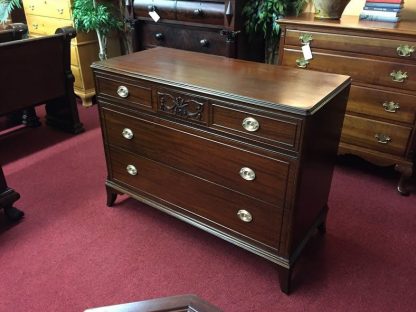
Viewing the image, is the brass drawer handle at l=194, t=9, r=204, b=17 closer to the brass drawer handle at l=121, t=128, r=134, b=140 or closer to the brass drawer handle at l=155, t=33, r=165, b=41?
the brass drawer handle at l=155, t=33, r=165, b=41

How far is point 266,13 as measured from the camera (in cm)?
242

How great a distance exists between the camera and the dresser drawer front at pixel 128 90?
160cm

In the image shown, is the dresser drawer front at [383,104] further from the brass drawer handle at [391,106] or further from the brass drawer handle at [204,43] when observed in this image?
the brass drawer handle at [204,43]

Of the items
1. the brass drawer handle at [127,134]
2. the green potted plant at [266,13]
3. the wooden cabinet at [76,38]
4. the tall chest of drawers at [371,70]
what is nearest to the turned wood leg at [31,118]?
the wooden cabinet at [76,38]

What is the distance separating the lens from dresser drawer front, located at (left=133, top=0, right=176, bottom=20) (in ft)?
8.87

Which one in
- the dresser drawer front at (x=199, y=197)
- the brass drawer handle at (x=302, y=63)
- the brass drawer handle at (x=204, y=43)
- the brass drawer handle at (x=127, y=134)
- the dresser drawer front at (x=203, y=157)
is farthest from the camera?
the brass drawer handle at (x=204, y=43)

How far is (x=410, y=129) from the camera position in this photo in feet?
6.71

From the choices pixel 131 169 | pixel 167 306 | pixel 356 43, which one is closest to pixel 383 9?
pixel 356 43

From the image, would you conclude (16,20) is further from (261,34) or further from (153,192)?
(153,192)

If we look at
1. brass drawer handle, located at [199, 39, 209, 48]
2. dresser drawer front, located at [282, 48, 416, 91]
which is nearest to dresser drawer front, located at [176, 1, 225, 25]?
brass drawer handle, located at [199, 39, 209, 48]

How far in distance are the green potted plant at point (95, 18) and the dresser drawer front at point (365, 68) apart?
1.73 meters

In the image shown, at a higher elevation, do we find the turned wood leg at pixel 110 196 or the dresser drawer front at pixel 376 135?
the dresser drawer front at pixel 376 135

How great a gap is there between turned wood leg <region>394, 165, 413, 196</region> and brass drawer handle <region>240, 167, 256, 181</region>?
1.19 metres

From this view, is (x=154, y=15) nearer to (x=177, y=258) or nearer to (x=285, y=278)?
(x=177, y=258)
